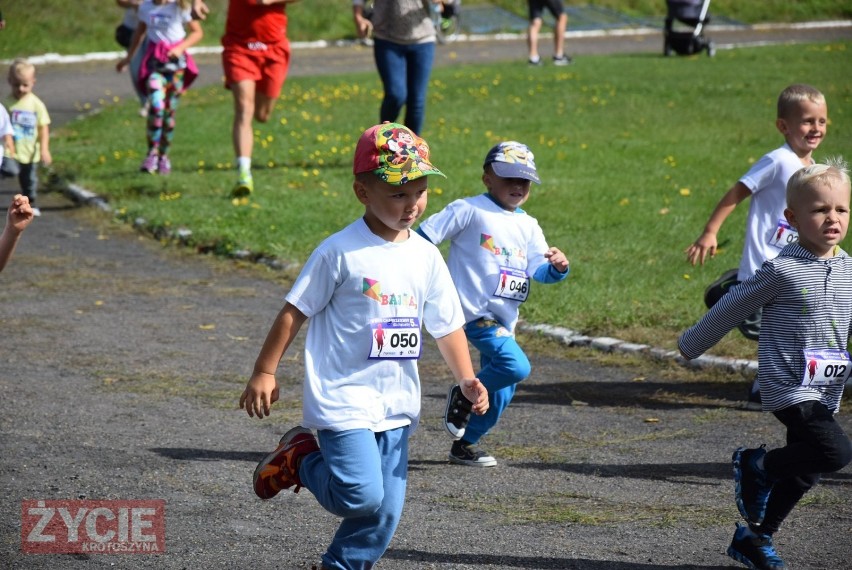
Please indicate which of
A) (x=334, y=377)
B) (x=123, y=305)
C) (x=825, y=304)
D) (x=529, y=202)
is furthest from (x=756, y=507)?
(x=529, y=202)

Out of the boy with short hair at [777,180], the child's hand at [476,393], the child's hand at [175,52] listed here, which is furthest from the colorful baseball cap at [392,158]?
the child's hand at [175,52]

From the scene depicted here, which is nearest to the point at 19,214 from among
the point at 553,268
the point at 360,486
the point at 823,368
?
the point at 360,486

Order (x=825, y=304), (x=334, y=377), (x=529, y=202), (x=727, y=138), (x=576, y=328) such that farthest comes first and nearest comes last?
(x=727, y=138) < (x=529, y=202) < (x=576, y=328) < (x=825, y=304) < (x=334, y=377)

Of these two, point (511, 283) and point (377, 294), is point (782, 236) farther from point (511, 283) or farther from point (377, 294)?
point (377, 294)

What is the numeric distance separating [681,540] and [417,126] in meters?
8.30

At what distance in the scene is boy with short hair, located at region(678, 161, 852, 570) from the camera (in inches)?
190

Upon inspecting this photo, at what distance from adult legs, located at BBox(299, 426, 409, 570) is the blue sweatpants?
180 cm

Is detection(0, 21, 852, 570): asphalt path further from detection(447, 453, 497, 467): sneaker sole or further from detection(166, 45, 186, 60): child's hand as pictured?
detection(166, 45, 186, 60): child's hand

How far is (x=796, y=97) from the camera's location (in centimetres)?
679

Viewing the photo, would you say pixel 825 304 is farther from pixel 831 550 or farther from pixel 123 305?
pixel 123 305

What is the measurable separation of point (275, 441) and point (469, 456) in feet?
3.31

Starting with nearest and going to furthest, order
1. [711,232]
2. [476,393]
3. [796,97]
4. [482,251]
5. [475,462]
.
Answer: [476,393]
[475,462]
[482,251]
[711,232]
[796,97]

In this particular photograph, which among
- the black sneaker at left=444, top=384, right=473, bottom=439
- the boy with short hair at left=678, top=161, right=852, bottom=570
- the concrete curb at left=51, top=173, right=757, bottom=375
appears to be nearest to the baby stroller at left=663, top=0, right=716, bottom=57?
the concrete curb at left=51, top=173, right=757, bottom=375

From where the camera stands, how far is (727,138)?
16.5m
